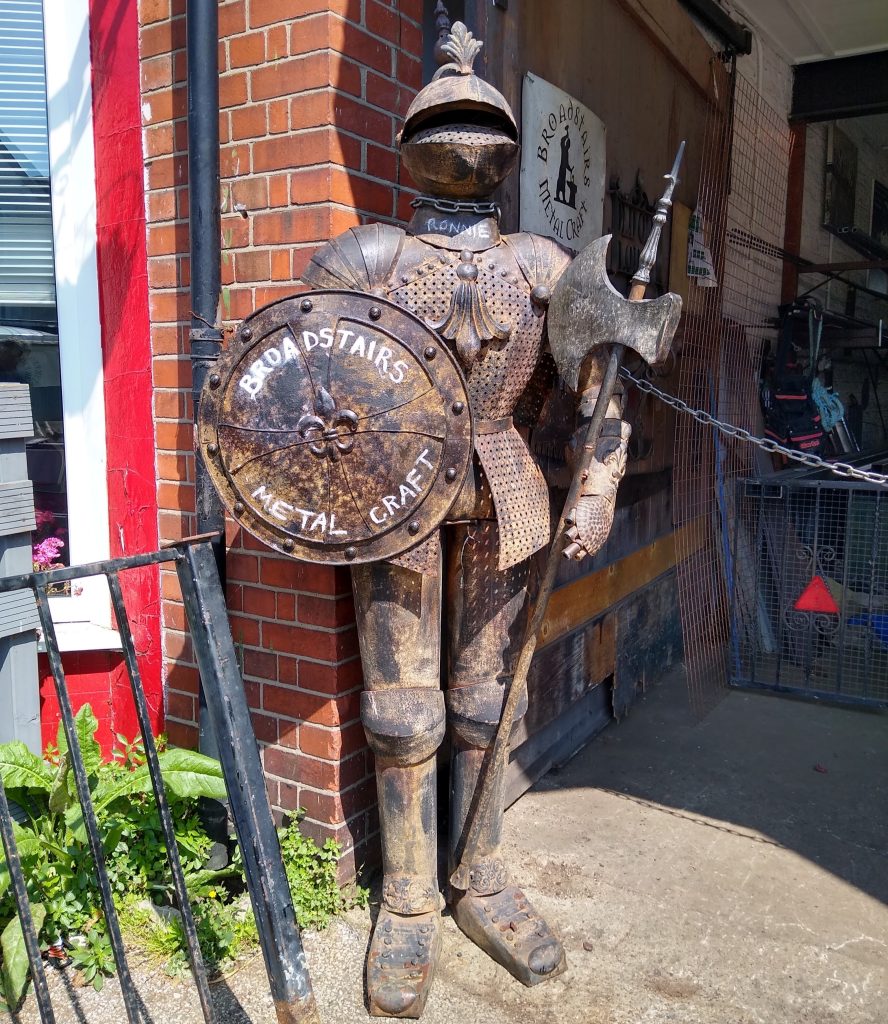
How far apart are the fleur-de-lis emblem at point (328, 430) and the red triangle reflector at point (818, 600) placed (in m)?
3.19

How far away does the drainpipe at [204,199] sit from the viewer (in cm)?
235

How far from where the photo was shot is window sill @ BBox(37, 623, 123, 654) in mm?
2943

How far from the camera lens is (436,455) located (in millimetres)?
1991

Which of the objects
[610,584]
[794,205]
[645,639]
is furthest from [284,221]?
[794,205]

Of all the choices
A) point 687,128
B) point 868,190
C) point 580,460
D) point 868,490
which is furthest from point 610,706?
point 868,190

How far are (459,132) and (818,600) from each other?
10.5 ft

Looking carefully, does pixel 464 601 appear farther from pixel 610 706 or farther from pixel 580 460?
pixel 610 706

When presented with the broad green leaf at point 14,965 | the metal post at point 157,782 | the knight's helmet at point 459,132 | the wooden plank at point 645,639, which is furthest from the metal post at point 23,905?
the wooden plank at point 645,639

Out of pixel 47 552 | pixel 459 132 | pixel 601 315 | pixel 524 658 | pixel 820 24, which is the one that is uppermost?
pixel 820 24

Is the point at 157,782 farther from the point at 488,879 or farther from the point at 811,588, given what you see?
the point at 811,588

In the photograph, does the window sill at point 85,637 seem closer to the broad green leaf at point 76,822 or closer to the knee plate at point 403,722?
the broad green leaf at point 76,822

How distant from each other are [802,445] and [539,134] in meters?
3.27

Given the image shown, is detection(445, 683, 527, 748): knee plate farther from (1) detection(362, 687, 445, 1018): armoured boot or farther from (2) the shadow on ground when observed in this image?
(2) the shadow on ground

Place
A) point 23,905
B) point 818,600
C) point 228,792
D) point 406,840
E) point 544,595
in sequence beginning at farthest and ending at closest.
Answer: point 818,600
point 406,840
point 544,595
point 228,792
point 23,905
